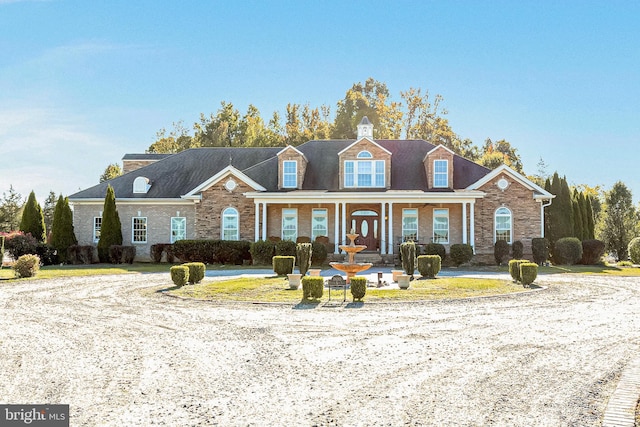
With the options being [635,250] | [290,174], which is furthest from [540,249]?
[290,174]

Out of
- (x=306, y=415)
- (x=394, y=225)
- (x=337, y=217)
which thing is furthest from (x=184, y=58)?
(x=306, y=415)

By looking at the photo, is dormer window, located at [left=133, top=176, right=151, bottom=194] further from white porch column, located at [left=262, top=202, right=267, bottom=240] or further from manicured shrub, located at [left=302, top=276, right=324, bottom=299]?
manicured shrub, located at [left=302, top=276, right=324, bottom=299]

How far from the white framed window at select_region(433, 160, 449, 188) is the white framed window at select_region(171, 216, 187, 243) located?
1479 centimetres

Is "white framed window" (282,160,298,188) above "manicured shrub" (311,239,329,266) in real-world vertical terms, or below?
above

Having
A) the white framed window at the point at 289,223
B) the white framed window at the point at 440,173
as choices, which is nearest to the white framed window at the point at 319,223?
the white framed window at the point at 289,223

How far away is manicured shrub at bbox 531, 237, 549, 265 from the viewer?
95.7 ft

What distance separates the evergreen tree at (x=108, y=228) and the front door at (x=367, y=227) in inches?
529

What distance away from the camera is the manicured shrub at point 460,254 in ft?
91.2

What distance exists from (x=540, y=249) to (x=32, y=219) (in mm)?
29528

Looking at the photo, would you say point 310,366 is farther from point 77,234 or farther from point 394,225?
point 77,234

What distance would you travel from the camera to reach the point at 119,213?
1287 inches

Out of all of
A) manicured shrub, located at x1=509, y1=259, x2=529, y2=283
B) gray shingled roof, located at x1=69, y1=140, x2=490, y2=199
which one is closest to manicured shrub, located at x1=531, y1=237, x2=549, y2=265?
gray shingled roof, located at x1=69, y1=140, x2=490, y2=199

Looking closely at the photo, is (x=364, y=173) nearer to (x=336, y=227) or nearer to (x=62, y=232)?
(x=336, y=227)

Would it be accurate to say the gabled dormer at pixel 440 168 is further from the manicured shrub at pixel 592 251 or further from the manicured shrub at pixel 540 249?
the manicured shrub at pixel 592 251
